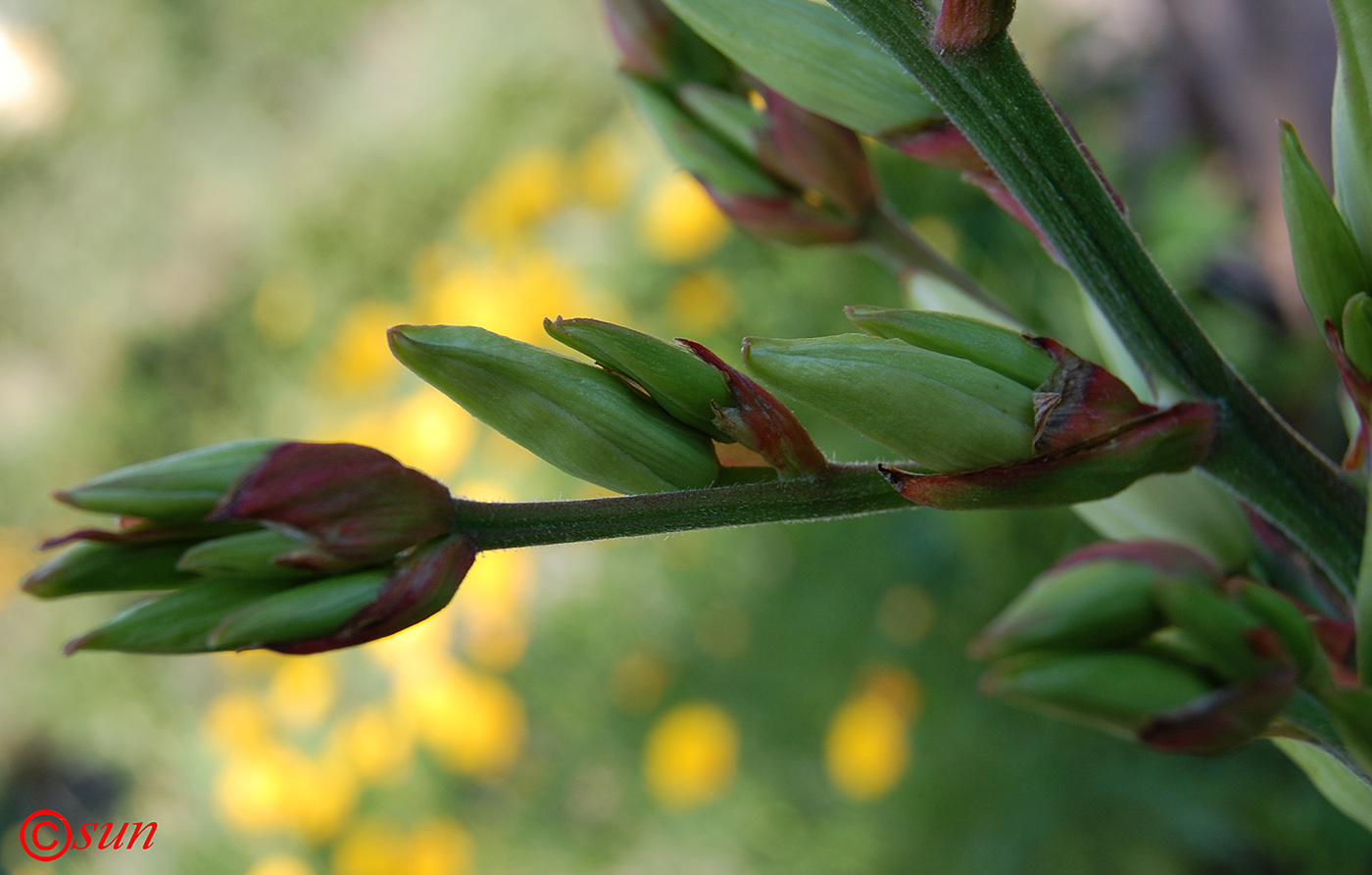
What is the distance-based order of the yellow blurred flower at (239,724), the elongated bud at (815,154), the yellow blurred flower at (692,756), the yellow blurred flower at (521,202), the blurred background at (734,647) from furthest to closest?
the yellow blurred flower at (521,202) < the yellow blurred flower at (239,724) < the yellow blurred flower at (692,756) < the blurred background at (734,647) < the elongated bud at (815,154)

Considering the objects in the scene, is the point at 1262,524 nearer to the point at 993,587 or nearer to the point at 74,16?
the point at 993,587

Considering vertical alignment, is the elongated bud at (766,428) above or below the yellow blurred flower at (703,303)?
below

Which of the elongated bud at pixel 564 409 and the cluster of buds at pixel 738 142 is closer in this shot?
the elongated bud at pixel 564 409

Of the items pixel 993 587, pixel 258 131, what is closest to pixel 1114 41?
pixel 993 587

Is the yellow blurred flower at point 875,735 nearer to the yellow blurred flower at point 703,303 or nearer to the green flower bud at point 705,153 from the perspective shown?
the yellow blurred flower at point 703,303

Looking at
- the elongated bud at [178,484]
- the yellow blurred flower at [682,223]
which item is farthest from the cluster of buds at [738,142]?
the yellow blurred flower at [682,223]

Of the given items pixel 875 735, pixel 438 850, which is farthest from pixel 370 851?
pixel 875 735

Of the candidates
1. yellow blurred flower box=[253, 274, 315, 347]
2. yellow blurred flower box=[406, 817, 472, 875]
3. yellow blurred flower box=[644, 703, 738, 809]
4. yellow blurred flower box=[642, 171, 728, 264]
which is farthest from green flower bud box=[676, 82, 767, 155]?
yellow blurred flower box=[253, 274, 315, 347]

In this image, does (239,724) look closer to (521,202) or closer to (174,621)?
(521,202)
